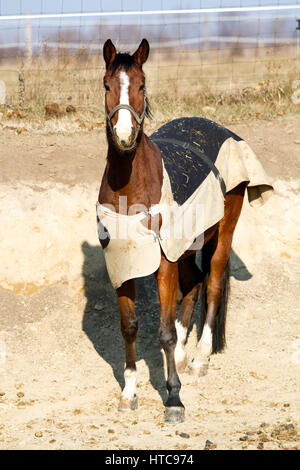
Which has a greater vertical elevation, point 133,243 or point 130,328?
point 133,243

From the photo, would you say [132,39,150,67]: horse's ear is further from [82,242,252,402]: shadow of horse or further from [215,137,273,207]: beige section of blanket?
[82,242,252,402]: shadow of horse

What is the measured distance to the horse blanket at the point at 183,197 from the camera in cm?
483

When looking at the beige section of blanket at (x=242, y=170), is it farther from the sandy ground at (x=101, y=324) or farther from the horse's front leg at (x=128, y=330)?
the horse's front leg at (x=128, y=330)

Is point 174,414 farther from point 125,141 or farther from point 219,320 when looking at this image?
point 125,141

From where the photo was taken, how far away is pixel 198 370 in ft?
19.5

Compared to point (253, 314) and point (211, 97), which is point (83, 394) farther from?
point (211, 97)

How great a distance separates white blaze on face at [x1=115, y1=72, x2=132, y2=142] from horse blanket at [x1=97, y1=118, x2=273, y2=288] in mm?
707

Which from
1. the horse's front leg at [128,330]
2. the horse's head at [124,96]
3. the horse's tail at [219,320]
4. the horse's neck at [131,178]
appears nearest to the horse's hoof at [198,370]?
the horse's tail at [219,320]

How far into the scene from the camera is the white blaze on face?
4.32 metres

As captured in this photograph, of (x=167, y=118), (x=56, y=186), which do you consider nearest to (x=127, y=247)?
(x=56, y=186)

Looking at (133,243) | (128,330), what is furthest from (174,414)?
(133,243)

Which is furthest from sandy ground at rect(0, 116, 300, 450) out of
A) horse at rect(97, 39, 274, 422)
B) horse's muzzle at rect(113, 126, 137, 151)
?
horse's muzzle at rect(113, 126, 137, 151)

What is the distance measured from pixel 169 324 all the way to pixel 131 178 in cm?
116
